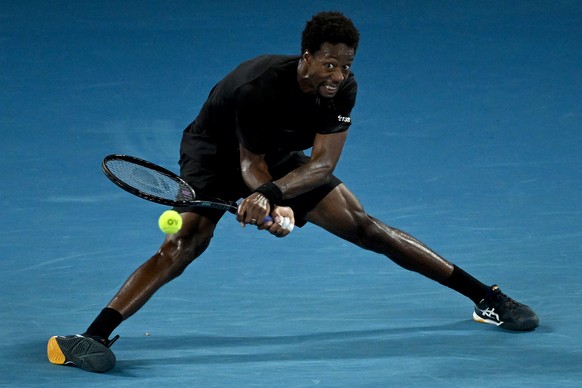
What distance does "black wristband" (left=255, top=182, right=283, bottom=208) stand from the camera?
18.1 feet

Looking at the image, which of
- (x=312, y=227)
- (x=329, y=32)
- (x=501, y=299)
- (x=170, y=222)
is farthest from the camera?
(x=312, y=227)

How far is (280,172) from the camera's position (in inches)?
242

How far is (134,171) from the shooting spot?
5.82 metres

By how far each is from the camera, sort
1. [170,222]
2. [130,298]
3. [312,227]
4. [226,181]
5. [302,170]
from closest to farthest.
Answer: [170,222] → [130,298] → [302,170] → [226,181] → [312,227]

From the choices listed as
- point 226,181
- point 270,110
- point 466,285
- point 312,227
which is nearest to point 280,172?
point 226,181

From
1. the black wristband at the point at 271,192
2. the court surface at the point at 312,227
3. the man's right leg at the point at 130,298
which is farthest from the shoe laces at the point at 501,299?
the man's right leg at the point at 130,298

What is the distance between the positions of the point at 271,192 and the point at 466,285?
135 centimetres

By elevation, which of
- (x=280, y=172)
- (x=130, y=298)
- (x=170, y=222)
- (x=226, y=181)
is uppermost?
(x=280, y=172)

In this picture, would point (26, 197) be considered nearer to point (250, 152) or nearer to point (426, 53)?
point (250, 152)

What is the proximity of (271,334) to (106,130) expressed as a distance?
4.10 m

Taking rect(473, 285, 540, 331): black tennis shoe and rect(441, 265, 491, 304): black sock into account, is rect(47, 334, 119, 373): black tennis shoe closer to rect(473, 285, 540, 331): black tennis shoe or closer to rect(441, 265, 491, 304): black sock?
rect(441, 265, 491, 304): black sock

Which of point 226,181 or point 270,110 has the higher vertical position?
point 270,110

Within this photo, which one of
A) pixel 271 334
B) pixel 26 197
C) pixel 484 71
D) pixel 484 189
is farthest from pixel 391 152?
pixel 271 334

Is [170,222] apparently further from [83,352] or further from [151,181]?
[83,352]
